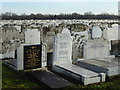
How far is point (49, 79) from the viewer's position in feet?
24.4

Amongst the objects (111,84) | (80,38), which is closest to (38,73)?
A: (111,84)

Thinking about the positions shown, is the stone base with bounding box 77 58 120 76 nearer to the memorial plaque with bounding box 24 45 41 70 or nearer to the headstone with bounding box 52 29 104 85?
the headstone with bounding box 52 29 104 85

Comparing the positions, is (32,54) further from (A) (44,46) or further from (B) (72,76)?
(B) (72,76)

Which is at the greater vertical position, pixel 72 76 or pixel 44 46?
pixel 44 46

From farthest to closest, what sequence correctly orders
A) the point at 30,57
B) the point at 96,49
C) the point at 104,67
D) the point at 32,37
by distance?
the point at 32,37 → the point at 96,49 → the point at 30,57 → the point at 104,67

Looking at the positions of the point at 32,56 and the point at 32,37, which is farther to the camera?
the point at 32,37

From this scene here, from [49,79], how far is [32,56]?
6.05 feet

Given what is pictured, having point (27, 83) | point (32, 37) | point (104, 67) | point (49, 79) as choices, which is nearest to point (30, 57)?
point (27, 83)

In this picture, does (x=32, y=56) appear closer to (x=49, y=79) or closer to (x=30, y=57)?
(x=30, y=57)

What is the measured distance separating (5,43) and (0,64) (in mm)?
1841

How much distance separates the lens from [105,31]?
13.4 meters

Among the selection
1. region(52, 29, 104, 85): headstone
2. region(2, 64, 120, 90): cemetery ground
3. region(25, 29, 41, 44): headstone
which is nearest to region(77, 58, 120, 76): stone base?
region(2, 64, 120, 90): cemetery ground

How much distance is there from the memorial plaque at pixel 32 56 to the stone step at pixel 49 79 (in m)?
0.47

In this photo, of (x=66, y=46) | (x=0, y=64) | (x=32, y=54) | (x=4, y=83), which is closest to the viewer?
(x=4, y=83)
